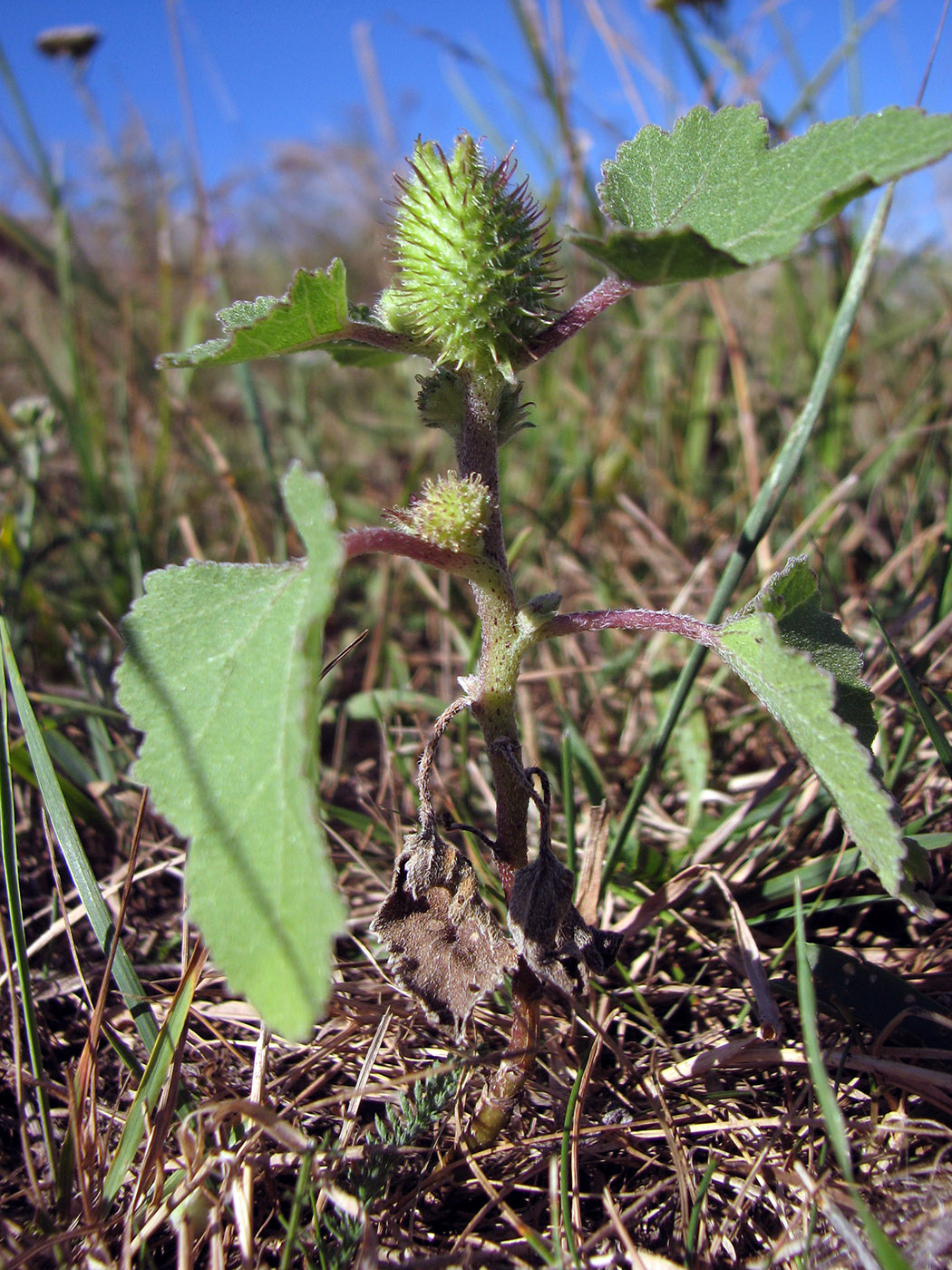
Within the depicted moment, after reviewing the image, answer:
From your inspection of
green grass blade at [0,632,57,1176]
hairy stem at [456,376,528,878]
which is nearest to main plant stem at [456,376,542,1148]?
hairy stem at [456,376,528,878]

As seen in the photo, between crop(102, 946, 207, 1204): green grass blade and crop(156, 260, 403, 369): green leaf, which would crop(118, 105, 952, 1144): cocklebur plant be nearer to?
crop(156, 260, 403, 369): green leaf

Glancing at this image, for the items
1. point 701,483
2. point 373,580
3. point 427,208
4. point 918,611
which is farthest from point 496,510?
point 701,483

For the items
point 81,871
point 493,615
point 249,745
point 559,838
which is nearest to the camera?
point 249,745

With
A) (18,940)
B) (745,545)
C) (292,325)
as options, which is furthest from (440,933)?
(745,545)

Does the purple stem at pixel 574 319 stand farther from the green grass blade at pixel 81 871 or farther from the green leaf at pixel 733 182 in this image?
the green grass blade at pixel 81 871

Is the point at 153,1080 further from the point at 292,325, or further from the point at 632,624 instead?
the point at 292,325

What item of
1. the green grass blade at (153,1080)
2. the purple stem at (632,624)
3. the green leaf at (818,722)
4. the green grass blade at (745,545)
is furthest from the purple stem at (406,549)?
the green grass blade at (153,1080)

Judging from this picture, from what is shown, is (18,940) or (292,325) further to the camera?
(18,940)
